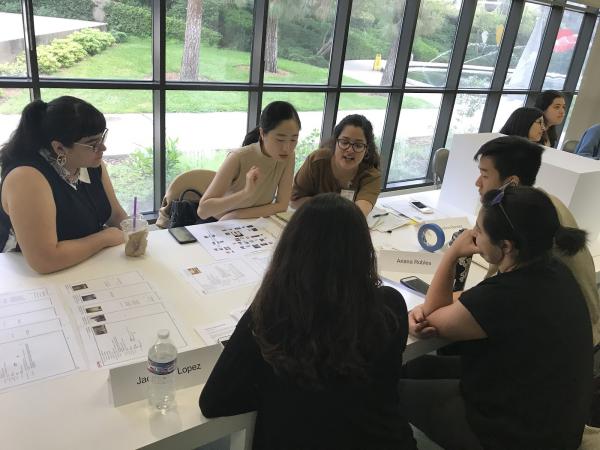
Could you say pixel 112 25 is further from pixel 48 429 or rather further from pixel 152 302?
pixel 48 429

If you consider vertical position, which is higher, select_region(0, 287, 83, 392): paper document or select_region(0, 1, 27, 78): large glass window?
select_region(0, 1, 27, 78): large glass window

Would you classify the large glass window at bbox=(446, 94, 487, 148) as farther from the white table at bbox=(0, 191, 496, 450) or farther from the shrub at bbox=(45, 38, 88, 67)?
the white table at bbox=(0, 191, 496, 450)

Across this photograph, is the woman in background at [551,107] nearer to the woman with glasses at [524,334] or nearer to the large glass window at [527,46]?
the large glass window at [527,46]

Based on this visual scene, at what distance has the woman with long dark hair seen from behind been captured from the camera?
0.93 m

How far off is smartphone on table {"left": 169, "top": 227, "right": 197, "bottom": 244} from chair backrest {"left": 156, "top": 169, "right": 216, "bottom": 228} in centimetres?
40

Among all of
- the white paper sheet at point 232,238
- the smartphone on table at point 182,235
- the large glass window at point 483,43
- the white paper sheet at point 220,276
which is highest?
the large glass window at point 483,43

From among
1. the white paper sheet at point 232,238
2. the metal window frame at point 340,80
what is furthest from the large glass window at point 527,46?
the white paper sheet at point 232,238

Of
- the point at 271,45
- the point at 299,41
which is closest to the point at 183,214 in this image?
the point at 271,45

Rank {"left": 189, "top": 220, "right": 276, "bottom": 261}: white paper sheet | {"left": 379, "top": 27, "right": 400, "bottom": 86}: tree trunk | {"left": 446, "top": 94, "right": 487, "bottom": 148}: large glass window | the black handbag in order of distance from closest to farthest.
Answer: {"left": 189, "top": 220, "right": 276, "bottom": 261}: white paper sheet
the black handbag
{"left": 379, "top": 27, "right": 400, "bottom": 86}: tree trunk
{"left": 446, "top": 94, "right": 487, "bottom": 148}: large glass window

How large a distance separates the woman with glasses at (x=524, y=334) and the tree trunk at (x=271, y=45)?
251cm

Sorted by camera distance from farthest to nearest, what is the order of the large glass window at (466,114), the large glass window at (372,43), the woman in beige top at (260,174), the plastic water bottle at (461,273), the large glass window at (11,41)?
1. the large glass window at (466,114)
2. the large glass window at (372,43)
3. the large glass window at (11,41)
4. the woman in beige top at (260,174)
5. the plastic water bottle at (461,273)

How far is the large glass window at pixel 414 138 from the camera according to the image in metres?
4.48

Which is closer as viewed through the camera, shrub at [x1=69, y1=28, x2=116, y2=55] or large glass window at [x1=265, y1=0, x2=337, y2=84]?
shrub at [x1=69, y1=28, x2=116, y2=55]

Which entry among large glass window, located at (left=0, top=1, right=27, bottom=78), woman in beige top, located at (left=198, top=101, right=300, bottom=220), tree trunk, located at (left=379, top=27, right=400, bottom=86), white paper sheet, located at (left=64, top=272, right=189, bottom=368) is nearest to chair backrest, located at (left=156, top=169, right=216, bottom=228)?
woman in beige top, located at (left=198, top=101, right=300, bottom=220)
